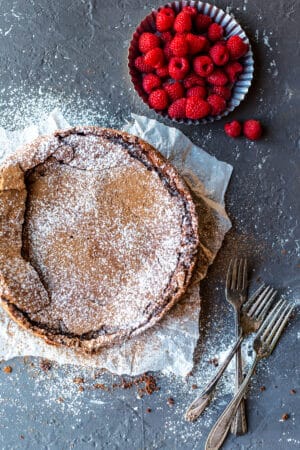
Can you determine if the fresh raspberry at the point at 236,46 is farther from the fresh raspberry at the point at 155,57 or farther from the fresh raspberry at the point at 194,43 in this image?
the fresh raspberry at the point at 155,57

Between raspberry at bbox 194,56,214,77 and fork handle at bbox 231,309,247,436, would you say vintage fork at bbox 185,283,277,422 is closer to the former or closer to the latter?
fork handle at bbox 231,309,247,436

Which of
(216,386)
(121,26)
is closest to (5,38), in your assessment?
(121,26)

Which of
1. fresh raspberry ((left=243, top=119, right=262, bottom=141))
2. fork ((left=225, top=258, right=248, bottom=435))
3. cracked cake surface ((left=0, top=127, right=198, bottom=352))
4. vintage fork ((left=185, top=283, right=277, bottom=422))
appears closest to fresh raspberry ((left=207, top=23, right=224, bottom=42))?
fresh raspberry ((left=243, top=119, right=262, bottom=141))

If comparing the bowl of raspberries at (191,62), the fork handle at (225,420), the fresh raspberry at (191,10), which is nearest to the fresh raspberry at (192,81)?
the bowl of raspberries at (191,62)

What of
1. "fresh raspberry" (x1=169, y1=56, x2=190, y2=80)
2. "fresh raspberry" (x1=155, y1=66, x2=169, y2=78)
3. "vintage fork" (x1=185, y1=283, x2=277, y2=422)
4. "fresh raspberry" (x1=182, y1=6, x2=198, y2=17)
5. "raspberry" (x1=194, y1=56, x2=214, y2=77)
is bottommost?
"vintage fork" (x1=185, y1=283, x2=277, y2=422)

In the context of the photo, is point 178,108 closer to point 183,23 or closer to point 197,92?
point 197,92

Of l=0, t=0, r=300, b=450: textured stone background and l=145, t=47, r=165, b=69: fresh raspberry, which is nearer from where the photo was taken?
l=145, t=47, r=165, b=69: fresh raspberry
